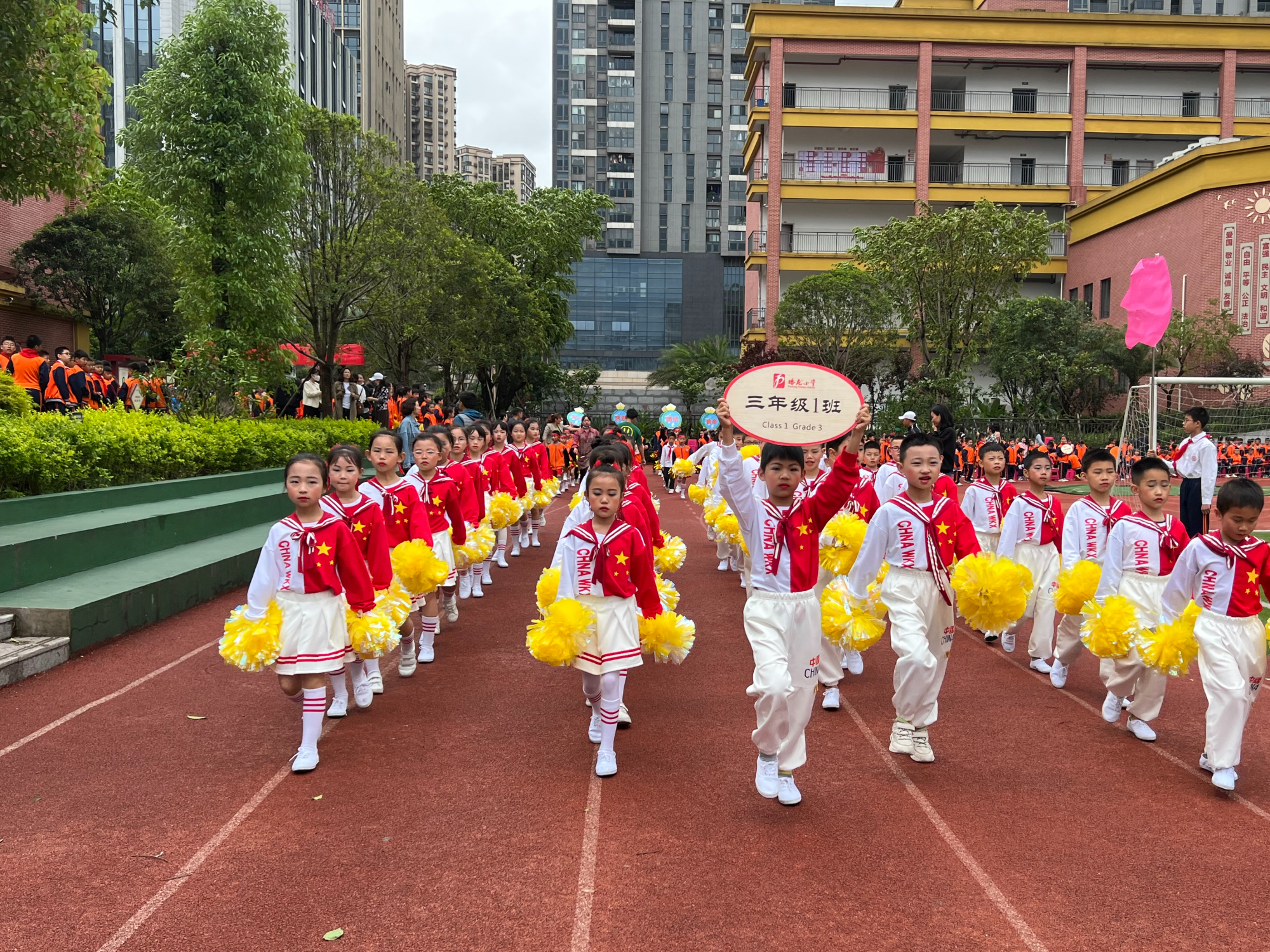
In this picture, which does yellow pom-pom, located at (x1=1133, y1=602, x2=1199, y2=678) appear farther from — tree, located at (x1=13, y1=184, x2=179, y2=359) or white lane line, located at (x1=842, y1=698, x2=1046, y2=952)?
tree, located at (x1=13, y1=184, x2=179, y2=359)

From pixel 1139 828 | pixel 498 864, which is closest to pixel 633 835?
pixel 498 864

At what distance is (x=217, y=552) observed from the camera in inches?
439

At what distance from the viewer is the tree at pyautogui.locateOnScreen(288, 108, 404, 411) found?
20656 millimetres

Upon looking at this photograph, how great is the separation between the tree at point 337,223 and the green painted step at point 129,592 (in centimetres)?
1028

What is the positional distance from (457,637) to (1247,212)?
30044 mm

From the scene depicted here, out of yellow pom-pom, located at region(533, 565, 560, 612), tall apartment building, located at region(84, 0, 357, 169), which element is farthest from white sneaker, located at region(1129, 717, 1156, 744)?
tall apartment building, located at region(84, 0, 357, 169)

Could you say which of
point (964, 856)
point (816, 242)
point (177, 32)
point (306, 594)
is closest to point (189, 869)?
point (306, 594)

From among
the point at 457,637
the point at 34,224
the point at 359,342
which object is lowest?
the point at 457,637

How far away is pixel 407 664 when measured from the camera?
761cm

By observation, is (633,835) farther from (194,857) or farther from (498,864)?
(194,857)

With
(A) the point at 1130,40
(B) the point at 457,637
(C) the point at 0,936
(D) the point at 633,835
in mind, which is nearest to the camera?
(C) the point at 0,936

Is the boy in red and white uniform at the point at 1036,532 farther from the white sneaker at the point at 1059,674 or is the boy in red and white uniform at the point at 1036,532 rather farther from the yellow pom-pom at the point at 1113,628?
the yellow pom-pom at the point at 1113,628

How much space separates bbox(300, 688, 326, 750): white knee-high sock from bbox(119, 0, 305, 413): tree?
41.0 feet

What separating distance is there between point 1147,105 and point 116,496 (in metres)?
43.3
